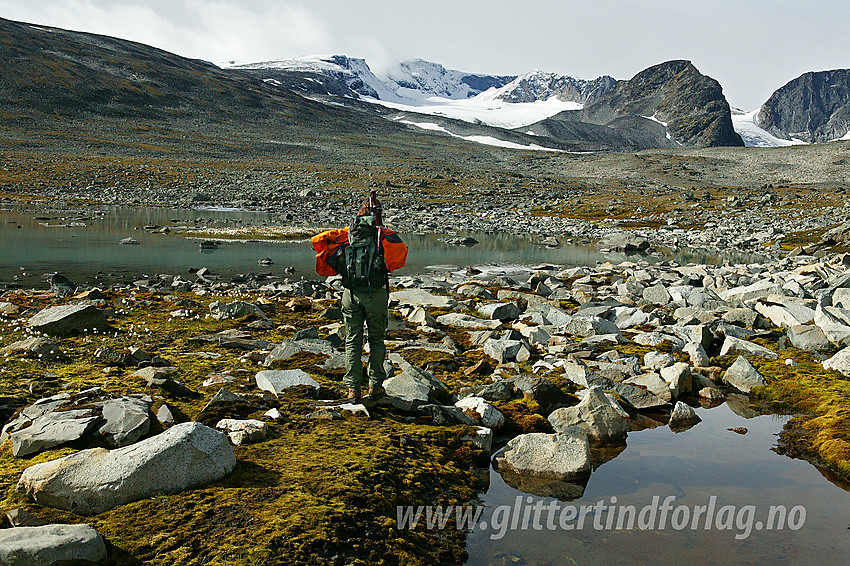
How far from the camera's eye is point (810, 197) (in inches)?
2319

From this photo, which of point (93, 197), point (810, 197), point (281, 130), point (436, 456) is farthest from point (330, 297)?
point (281, 130)

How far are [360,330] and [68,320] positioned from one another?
19.2 feet

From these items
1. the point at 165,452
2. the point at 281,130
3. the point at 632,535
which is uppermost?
the point at 281,130

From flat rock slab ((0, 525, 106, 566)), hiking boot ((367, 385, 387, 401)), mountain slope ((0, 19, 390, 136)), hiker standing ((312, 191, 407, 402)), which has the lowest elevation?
hiking boot ((367, 385, 387, 401))

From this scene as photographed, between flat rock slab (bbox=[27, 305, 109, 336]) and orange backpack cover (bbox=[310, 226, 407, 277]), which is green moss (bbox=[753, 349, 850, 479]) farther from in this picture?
flat rock slab (bbox=[27, 305, 109, 336])

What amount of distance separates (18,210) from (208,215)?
1253 centimetres

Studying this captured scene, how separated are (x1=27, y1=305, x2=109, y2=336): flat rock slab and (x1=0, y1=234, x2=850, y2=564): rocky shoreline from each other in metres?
0.02

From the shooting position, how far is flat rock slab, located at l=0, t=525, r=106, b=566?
363 centimetres

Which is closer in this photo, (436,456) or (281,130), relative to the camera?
(436,456)

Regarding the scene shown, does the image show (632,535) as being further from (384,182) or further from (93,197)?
(384,182)

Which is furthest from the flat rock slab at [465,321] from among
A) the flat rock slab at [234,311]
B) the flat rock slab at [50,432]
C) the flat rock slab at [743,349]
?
the flat rock slab at [50,432]

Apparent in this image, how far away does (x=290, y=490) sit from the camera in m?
5.22

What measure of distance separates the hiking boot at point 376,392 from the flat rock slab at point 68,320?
5.83m

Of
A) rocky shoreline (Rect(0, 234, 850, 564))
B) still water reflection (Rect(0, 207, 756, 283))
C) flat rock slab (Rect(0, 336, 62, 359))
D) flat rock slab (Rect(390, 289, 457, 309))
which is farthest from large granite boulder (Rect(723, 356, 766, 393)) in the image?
still water reflection (Rect(0, 207, 756, 283))
